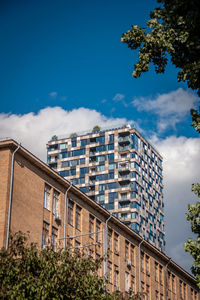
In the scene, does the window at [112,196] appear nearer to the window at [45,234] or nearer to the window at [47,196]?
the window at [47,196]

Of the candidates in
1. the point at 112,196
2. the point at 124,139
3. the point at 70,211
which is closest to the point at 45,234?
the point at 70,211

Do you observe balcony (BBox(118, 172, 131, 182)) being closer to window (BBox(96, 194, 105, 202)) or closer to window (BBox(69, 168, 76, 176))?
window (BBox(96, 194, 105, 202))

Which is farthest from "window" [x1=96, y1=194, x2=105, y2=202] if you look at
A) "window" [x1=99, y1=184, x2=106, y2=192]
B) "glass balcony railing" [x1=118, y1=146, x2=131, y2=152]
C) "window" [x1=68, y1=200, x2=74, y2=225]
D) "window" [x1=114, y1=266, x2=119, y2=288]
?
"window" [x1=68, y1=200, x2=74, y2=225]

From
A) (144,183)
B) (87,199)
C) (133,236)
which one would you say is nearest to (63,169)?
(144,183)

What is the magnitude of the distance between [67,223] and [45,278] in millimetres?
19378

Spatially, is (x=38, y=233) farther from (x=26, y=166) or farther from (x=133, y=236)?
(x=133, y=236)

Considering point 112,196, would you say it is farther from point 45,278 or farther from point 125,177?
point 45,278

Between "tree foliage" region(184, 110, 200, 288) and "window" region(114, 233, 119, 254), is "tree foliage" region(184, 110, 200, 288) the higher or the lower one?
the lower one

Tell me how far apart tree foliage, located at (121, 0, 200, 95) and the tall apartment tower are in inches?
3367

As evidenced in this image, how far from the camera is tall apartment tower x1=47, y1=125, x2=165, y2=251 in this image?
350 ft

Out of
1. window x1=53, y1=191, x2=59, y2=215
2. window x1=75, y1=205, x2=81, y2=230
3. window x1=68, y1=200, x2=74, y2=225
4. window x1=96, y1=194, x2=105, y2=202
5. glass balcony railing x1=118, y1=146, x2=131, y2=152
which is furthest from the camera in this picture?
glass balcony railing x1=118, y1=146, x2=131, y2=152

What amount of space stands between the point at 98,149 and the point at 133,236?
5545 centimetres

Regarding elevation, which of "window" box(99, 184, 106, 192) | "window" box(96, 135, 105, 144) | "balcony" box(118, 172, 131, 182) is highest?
"window" box(96, 135, 105, 144)

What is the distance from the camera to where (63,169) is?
11244 cm
